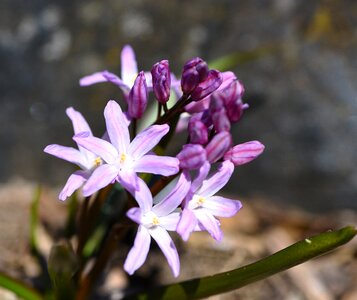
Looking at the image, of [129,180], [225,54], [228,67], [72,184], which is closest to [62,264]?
[72,184]

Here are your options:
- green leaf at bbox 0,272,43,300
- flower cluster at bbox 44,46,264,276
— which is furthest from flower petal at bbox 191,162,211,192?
green leaf at bbox 0,272,43,300

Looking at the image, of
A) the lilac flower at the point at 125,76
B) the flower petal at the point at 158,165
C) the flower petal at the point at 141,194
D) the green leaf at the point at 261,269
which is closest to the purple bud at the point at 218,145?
the flower petal at the point at 158,165

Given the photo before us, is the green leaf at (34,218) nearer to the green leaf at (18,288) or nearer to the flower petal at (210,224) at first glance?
the green leaf at (18,288)

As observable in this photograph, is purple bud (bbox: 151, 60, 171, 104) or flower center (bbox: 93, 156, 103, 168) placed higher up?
purple bud (bbox: 151, 60, 171, 104)

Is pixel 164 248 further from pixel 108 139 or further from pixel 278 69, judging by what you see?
pixel 278 69

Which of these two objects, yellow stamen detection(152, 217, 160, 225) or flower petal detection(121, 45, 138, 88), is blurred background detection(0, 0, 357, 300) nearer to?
flower petal detection(121, 45, 138, 88)

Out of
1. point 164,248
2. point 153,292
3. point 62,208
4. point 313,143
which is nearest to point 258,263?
point 164,248
